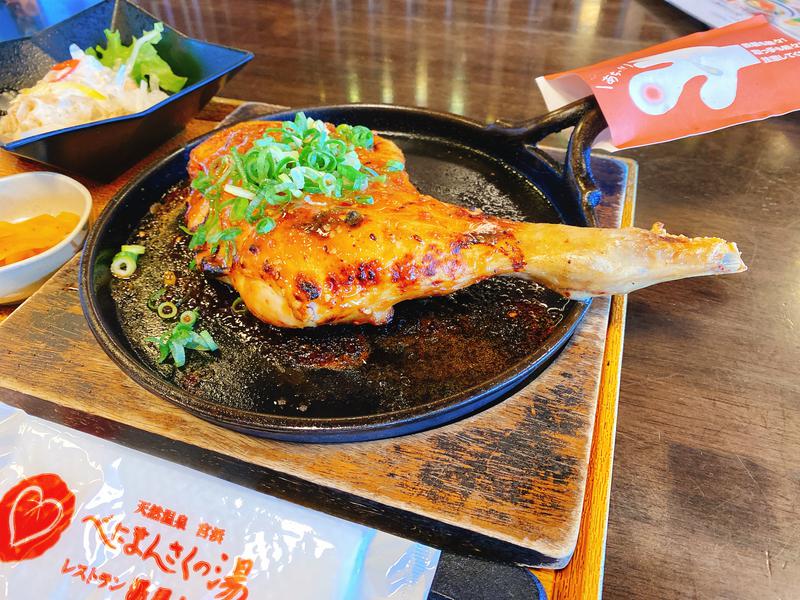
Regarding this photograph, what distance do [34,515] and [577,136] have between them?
178 cm

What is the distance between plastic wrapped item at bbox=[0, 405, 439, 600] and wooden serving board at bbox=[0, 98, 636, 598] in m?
0.07

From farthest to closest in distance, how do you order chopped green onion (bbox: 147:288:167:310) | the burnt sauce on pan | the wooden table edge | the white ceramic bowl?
the white ceramic bowl → chopped green onion (bbox: 147:288:167:310) → the burnt sauce on pan → the wooden table edge

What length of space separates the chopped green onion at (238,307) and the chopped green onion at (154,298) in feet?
0.78

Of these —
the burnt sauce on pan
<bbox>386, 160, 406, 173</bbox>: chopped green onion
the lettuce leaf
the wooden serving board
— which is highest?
the lettuce leaf

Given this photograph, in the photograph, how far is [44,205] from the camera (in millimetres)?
1919

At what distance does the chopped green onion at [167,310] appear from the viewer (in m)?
1.52

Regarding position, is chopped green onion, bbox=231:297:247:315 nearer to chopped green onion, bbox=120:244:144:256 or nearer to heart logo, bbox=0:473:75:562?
chopped green onion, bbox=120:244:144:256

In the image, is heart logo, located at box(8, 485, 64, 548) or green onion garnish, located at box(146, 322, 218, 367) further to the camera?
green onion garnish, located at box(146, 322, 218, 367)

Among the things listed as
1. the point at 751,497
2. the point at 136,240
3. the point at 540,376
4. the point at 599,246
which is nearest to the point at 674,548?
the point at 751,497

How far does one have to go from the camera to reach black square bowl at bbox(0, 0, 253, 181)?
1.79 meters

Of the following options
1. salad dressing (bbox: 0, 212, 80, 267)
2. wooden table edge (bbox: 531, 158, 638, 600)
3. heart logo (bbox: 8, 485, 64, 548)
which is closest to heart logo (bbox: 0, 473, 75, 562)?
heart logo (bbox: 8, 485, 64, 548)

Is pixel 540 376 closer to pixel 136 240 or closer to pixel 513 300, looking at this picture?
pixel 513 300

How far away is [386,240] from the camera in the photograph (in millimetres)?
1308

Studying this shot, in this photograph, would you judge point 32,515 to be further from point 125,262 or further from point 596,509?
point 596,509
